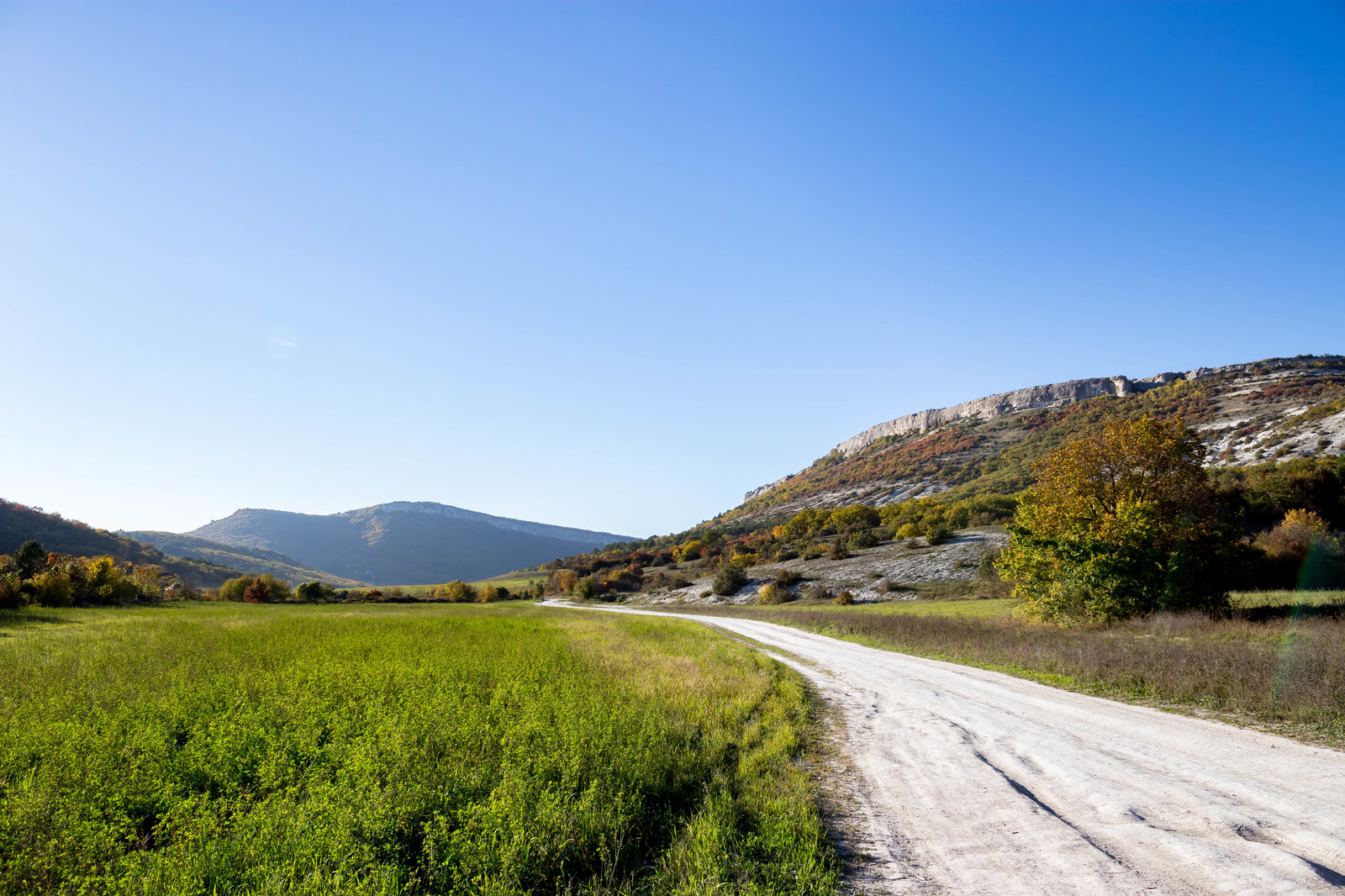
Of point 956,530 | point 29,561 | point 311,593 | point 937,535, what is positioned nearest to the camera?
point 29,561

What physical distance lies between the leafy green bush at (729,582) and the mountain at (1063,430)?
1553 inches

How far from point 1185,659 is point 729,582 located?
56912mm

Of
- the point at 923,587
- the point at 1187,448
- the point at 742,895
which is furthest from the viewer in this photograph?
the point at 923,587

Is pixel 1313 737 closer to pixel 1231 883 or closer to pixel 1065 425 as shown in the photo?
pixel 1231 883

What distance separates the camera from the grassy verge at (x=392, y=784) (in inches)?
173

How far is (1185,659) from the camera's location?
42.6ft

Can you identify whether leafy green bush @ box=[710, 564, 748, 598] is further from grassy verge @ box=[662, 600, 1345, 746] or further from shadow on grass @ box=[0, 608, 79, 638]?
shadow on grass @ box=[0, 608, 79, 638]

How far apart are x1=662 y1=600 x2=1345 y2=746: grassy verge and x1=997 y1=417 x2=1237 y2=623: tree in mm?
1962

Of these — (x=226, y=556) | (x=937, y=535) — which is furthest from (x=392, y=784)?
(x=226, y=556)

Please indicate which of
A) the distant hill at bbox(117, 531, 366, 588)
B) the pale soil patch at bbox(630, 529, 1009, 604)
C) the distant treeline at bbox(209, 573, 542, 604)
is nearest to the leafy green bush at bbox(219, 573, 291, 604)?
the distant treeline at bbox(209, 573, 542, 604)

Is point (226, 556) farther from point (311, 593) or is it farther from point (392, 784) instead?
point (392, 784)

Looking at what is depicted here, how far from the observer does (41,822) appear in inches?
182

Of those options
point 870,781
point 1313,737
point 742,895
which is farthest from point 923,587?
point 742,895

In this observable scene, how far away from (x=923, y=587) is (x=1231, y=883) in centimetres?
5016
